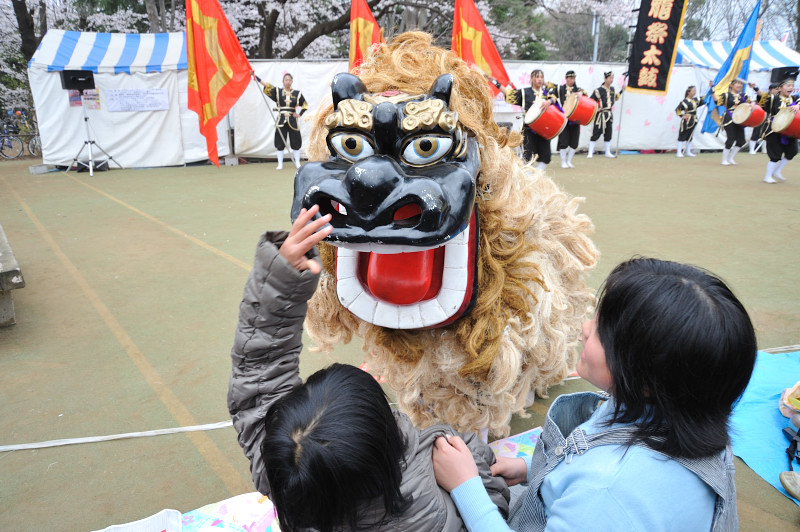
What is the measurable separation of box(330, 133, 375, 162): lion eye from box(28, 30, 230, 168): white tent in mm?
10203

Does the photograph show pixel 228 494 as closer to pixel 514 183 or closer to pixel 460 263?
pixel 460 263

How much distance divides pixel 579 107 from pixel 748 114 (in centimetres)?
328

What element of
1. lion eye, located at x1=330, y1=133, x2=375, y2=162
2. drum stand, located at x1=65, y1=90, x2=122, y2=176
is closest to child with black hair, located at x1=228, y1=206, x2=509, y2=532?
lion eye, located at x1=330, y1=133, x2=375, y2=162

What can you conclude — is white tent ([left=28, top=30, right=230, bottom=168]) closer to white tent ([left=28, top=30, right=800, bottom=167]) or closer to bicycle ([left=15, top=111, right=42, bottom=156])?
white tent ([left=28, top=30, right=800, bottom=167])

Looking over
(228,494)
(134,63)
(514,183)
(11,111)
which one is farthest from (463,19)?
(11,111)

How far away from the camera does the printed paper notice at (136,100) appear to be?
33.2ft

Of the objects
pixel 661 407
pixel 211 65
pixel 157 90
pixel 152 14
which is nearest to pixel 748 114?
pixel 211 65

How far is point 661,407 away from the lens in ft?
2.81

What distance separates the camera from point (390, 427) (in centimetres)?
93

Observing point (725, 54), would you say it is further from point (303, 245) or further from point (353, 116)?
point (303, 245)

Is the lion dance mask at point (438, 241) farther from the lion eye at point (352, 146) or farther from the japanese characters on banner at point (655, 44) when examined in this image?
the japanese characters on banner at point (655, 44)

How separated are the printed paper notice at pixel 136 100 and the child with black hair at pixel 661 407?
11176 millimetres

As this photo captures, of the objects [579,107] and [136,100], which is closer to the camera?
[579,107]

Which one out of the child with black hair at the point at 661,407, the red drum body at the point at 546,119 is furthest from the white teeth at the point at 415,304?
the red drum body at the point at 546,119
